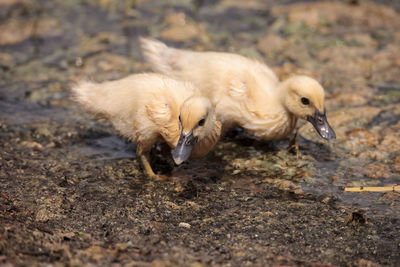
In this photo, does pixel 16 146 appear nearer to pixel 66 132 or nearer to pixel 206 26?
pixel 66 132

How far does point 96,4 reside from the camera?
840 cm

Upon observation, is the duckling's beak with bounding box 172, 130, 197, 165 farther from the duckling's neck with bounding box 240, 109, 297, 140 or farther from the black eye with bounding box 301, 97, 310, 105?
the black eye with bounding box 301, 97, 310, 105

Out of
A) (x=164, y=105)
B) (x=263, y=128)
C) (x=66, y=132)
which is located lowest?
(x=66, y=132)

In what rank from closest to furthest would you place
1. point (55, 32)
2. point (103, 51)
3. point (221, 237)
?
point (221, 237), point (103, 51), point (55, 32)

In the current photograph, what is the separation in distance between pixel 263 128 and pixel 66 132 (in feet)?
6.84

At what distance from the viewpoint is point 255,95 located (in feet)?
15.8

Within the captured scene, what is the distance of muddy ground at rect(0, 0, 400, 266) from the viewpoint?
312cm

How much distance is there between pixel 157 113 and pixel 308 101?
56.6 inches

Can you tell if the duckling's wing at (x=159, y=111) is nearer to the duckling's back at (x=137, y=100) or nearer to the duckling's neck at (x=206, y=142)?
the duckling's back at (x=137, y=100)

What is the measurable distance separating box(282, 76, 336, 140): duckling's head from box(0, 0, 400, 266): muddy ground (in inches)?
14.2

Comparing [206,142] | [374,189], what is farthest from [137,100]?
[374,189]

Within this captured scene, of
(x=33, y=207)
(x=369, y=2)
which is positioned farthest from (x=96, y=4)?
(x=33, y=207)

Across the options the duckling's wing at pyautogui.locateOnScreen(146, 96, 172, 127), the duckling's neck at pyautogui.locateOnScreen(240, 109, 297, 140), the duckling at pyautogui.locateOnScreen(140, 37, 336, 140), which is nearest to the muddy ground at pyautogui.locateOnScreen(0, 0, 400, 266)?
the duckling's neck at pyautogui.locateOnScreen(240, 109, 297, 140)

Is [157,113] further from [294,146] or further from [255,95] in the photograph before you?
[294,146]
